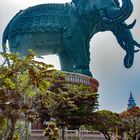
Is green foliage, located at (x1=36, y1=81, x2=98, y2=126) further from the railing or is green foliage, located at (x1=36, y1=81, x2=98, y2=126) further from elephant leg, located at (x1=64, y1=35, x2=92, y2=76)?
elephant leg, located at (x1=64, y1=35, x2=92, y2=76)

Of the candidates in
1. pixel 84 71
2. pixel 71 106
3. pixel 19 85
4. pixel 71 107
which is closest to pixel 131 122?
pixel 84 71

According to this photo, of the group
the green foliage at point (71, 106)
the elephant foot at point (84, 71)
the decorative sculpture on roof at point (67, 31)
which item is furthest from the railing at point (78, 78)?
the green foliage at point (71, 106)

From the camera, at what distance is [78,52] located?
144ft

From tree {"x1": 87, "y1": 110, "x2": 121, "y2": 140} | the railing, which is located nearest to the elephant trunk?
the railing

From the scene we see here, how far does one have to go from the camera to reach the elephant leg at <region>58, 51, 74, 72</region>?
4625 centimetres

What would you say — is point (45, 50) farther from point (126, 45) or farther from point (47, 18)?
point (126, 45)

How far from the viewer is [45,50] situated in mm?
45656

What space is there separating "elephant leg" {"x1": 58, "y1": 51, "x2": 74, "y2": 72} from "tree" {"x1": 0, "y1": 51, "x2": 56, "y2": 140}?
90.7 feet

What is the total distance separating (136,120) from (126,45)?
7395 millimetres

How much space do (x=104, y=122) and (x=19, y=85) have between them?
18971 mm

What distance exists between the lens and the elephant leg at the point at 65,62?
152ft

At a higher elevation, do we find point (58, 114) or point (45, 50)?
point (45, 50)

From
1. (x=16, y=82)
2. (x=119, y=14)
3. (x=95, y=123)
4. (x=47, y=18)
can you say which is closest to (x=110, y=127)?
(x=95, y=123)

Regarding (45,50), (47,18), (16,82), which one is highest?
(47,18)
